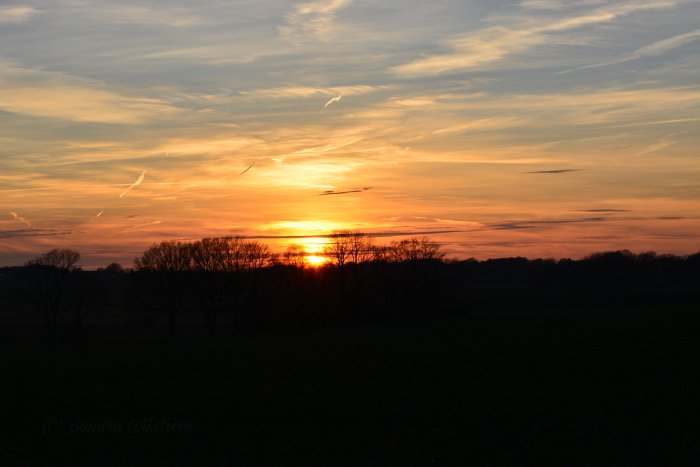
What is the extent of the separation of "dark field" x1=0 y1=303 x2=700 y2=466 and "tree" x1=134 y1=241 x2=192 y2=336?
41.6 m

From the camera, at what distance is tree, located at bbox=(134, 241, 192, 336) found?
85812 mm

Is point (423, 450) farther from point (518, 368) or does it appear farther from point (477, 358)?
point (477, 358)

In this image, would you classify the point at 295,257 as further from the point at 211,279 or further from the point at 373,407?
the point at 373,407

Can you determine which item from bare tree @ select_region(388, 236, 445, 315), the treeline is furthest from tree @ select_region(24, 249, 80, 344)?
bare tree @ select_region(388, 236, 445, 315)

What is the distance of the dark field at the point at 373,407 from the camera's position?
18484mm

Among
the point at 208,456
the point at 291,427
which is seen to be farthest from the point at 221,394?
the point at 208,456

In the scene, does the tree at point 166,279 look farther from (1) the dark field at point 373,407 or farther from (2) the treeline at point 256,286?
(1) the dark field at point 373,407

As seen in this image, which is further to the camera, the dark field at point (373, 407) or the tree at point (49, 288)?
the tree at point (49, 288)

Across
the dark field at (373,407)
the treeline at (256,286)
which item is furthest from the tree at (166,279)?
the dark field at (373,407)

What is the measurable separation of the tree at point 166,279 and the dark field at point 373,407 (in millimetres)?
41608

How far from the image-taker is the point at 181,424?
74.4 feet

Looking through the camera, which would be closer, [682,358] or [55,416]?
[55,416]

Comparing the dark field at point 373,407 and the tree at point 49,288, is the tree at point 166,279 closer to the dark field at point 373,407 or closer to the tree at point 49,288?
the tree at point 49,288

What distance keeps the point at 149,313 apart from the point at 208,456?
77.9 meters
